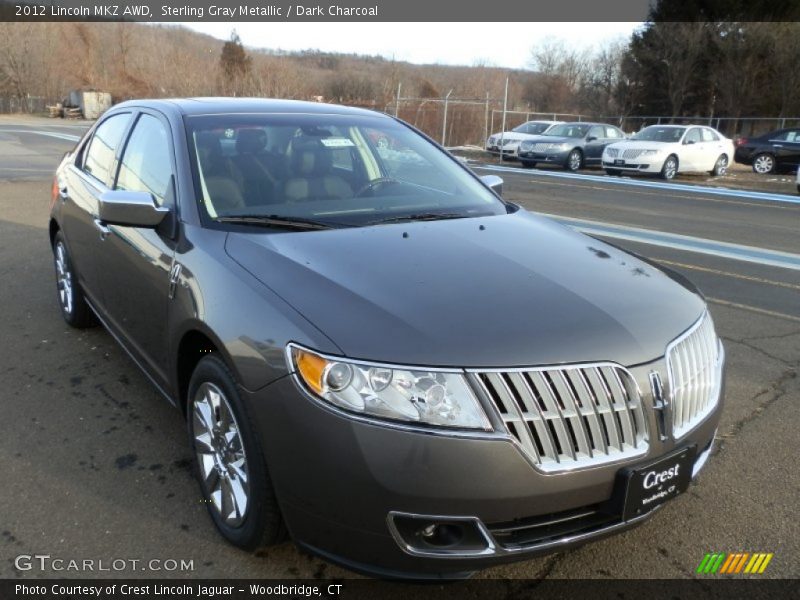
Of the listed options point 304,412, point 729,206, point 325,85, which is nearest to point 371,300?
point 304,412

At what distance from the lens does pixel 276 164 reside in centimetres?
343

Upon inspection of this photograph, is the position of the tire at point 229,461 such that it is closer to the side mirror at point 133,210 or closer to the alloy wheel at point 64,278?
the side mirror at point 133,210

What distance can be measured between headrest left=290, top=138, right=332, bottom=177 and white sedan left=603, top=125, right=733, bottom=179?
56.5 ft

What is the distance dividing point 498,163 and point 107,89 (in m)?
52.7

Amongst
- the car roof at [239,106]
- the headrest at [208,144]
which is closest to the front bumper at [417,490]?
the headrest at [208,144]

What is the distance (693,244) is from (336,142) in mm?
6667

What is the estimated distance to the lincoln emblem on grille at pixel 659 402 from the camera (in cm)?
221

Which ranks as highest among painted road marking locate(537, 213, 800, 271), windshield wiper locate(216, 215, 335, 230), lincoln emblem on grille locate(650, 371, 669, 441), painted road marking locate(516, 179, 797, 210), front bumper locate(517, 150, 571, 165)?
windshield wiper locate(216, 215, 335, 230)

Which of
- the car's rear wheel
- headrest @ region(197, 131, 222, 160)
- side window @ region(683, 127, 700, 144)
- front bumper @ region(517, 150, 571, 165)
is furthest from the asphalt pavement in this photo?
front bumper @ region(517, 150, 571, 165)

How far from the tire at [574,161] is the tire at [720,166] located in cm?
385

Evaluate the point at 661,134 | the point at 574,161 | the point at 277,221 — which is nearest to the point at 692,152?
the point at 661,134

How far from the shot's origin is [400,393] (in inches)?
80.6

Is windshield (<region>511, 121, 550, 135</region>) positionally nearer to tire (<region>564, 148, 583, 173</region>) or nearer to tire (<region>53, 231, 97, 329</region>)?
tire (<region>564, 148, 583, 173</region>)

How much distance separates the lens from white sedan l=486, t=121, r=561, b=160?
2302 cm
